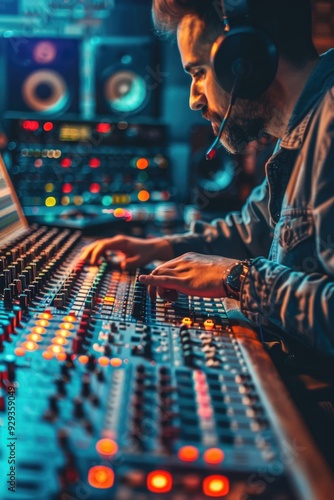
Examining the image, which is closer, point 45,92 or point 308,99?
point 308,99

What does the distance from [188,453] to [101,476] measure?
88 millimetres

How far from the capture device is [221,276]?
1070mm

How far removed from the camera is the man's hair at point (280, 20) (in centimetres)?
109

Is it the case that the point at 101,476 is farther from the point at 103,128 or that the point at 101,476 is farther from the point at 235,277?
the point at 103,128

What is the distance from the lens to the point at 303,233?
3.47 feet

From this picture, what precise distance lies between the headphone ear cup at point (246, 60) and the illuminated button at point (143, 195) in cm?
125

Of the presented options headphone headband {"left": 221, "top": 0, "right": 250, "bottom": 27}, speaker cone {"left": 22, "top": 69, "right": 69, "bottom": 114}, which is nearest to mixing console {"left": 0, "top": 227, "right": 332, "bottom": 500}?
headphone headband {"left": 221, "top": 0, "right": 250, "bottom": 27}

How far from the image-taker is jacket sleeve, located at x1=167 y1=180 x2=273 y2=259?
1548 mm

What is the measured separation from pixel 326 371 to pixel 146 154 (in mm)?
1511

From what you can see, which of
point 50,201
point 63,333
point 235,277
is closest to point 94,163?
point 50,201

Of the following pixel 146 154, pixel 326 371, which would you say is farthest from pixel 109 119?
pixel 326 371

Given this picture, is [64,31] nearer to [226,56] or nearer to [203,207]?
[203,207]

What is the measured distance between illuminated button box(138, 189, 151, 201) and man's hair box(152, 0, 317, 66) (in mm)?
1149

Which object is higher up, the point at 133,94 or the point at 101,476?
the point at 133,94
